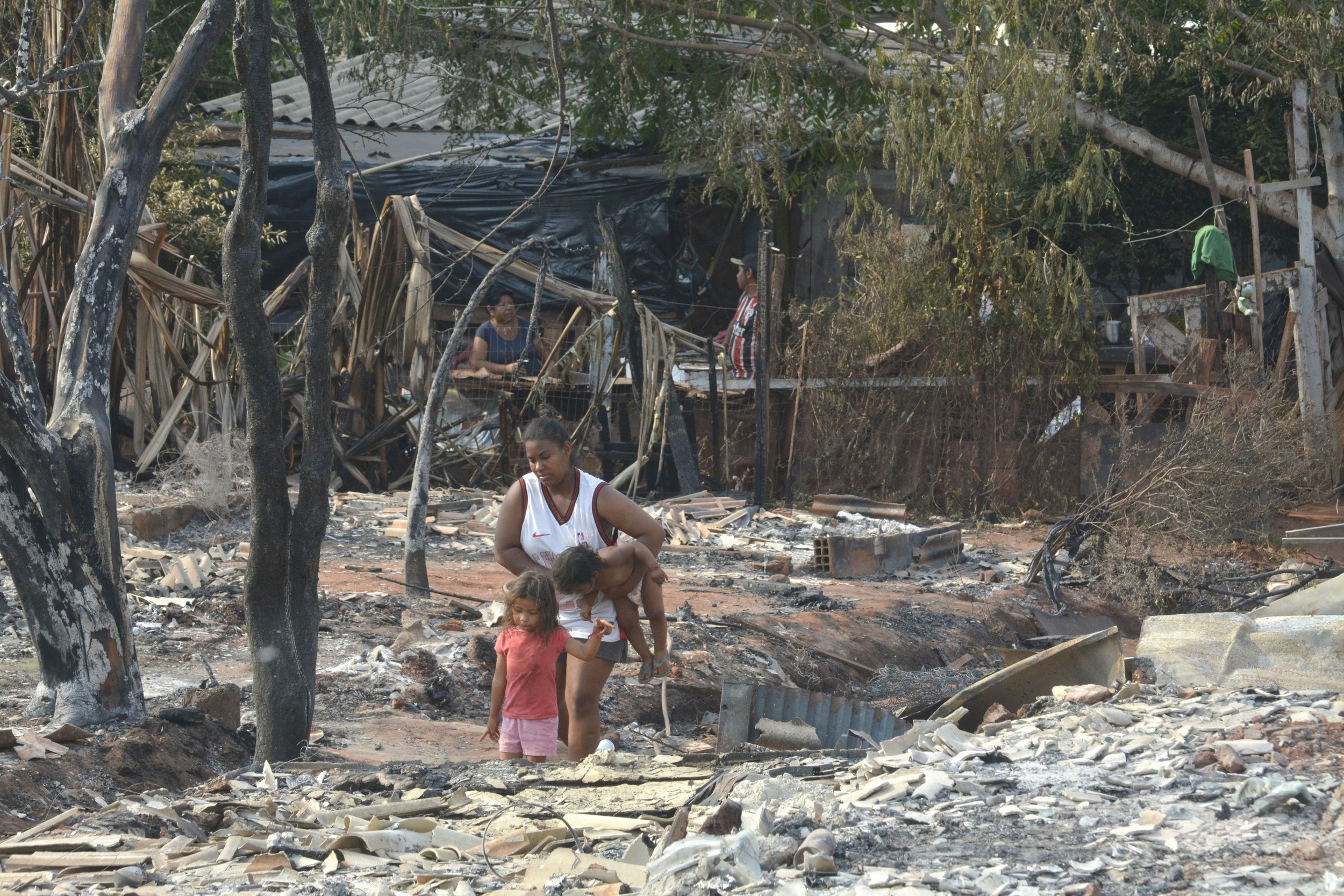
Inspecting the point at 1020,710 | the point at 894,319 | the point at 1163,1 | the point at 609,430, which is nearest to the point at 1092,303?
the point at 894,319

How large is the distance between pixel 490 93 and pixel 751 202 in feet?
12.5

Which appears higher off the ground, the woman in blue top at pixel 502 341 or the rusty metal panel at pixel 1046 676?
the woman in blue top at pixel 502 341

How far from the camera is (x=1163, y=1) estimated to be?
13.8 metres

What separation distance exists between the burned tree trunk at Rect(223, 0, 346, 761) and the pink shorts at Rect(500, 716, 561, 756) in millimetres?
817

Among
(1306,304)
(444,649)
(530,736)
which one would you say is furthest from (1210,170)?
(530,736)

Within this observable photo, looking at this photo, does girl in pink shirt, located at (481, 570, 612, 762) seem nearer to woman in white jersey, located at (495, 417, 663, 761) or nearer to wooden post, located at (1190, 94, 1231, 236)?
woman in white jersey, located at (495, 417, 663, 761)

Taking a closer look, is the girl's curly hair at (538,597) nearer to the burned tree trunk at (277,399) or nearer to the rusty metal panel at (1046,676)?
the burned tree trunk at (277,399)

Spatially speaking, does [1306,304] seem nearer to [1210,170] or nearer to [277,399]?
[1210,170]

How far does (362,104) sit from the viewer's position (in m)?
17.7

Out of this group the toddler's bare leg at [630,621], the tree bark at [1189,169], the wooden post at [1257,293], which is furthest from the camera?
the tree bark at [1189,169]

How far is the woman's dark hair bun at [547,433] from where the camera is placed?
5.24 meters

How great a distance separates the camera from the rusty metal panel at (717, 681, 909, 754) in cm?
579

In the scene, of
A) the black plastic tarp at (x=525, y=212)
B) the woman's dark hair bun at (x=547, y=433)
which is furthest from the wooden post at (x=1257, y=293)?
the woman's dark hair bun at (x=547, y=433)

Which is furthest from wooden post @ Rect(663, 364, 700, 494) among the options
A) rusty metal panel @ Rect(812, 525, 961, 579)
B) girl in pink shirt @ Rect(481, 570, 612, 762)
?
girl in pink shirt @ Rect(481, 570, 612, 762)
